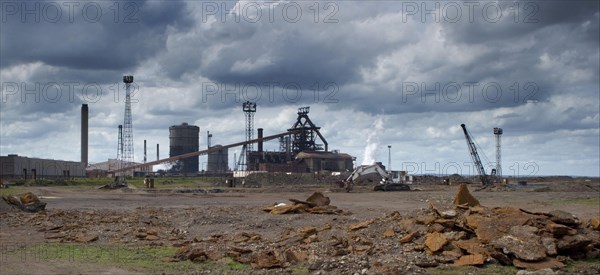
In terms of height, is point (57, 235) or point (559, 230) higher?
point (559, 230)

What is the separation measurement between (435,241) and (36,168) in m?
103

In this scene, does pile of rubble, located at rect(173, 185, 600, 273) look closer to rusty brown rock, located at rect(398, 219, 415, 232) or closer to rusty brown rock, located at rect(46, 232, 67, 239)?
rusty brown rock, located at rect(398, 219, 415, 232)

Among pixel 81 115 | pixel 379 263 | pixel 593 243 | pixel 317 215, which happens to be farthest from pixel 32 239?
pixel 81 115

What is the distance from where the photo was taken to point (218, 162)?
173 metres

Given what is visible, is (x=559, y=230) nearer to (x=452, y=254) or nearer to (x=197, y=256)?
(x=452, y=254)

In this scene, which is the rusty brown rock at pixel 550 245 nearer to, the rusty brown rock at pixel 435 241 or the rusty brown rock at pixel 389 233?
the rusty brown rock at pixel 435 241

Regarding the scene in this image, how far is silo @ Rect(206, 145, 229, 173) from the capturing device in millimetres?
173750

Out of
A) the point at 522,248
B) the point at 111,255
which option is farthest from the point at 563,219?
the point at 111,255

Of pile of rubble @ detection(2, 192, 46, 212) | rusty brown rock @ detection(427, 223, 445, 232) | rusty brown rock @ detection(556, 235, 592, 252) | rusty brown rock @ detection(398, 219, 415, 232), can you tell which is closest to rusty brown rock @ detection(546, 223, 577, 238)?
rusty brown rock @ detection(556, 235, 592, 252)

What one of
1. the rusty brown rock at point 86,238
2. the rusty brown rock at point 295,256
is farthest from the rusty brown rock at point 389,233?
the rusty brown rock at point 86,238

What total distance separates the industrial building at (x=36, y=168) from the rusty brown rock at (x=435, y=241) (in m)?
84.2

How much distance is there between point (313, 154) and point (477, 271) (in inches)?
4181

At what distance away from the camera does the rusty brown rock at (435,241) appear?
1880cm

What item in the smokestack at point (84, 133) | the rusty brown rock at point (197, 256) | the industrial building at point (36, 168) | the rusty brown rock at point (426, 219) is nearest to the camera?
the rusty brown rock at point (197, 256)
